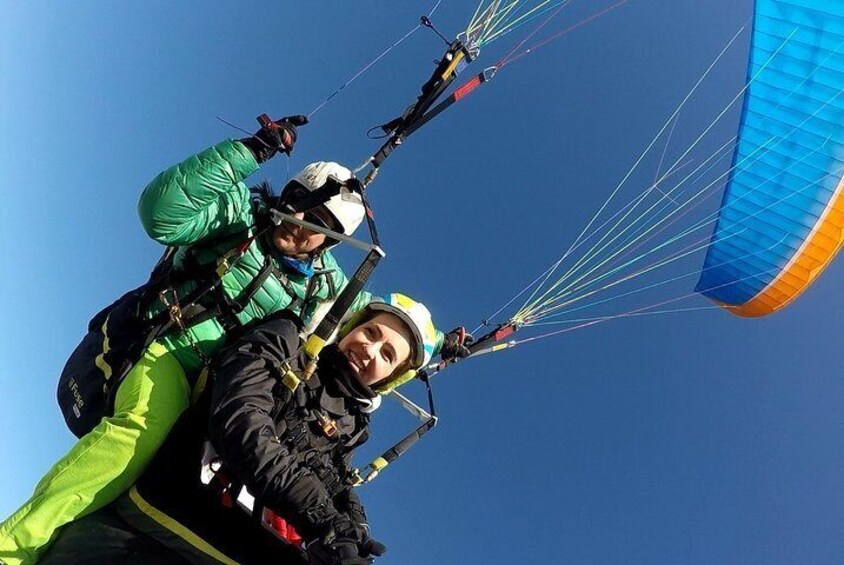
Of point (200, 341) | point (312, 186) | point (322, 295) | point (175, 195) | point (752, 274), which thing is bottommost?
point (200, 341)

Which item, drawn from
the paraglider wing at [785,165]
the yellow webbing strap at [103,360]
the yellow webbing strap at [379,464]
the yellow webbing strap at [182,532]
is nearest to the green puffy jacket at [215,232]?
the yellow webbing strap at [103,360]

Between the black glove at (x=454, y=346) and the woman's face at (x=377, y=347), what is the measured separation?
1.74 m

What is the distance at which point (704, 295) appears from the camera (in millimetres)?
7828

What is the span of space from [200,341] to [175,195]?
25.8 inches

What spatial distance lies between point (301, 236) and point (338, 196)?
0.25 metres

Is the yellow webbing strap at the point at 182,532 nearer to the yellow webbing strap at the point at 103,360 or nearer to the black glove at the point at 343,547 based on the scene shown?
the black glove at the point at 343,547

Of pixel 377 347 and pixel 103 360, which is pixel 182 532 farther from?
pixel 377 347

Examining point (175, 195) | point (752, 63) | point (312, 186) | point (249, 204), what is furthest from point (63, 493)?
point (752, 63)

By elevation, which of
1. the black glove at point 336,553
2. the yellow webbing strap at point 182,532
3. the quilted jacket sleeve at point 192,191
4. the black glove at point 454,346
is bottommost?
the yellow webbing strap at point 182,532

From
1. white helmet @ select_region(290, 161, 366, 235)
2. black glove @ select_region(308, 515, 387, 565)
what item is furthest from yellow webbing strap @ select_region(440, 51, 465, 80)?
black glove @ select_region(308, 515, 387, 565)

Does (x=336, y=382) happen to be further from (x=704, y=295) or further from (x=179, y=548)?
(x=704, y=295)

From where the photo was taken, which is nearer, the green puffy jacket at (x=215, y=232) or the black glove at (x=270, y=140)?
the green puffy jacket at (x=215, y=232)

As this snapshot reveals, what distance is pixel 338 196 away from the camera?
2.95 m

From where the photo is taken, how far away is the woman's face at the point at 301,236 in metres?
2.93
